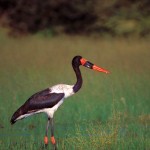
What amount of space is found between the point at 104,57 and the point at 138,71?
6.55ft

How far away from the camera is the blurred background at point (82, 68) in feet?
26.7

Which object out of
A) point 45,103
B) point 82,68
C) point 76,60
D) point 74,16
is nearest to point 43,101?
point 45,103

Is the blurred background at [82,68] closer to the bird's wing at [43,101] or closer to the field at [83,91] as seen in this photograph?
the field at [83,91]

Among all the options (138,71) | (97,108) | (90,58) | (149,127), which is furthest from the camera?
(90,58)

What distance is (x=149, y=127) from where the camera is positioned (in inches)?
352

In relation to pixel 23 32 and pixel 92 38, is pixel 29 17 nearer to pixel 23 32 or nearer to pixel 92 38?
pixel 23 32

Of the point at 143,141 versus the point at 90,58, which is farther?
the point at 90,58

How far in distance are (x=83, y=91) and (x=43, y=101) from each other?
361cm

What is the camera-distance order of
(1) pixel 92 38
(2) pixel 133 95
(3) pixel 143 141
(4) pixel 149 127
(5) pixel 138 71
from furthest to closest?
(1) pixel 92 38 → (5) pixel 138 71 → (2) pixel 133 95 → (4) pixel 149 127 → (3) pixel 143 141

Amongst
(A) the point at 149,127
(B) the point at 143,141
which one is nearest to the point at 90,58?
(A) the point at 149,127

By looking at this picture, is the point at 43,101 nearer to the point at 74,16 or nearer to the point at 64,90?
the point at 64,90

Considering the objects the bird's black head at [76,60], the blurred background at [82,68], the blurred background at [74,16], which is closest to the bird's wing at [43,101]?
the blurred background at [82,68]

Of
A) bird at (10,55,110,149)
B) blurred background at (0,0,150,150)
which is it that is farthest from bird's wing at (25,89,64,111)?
blurred background at (0,0,150,150)

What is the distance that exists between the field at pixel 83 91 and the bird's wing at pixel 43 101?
14.6 inches
